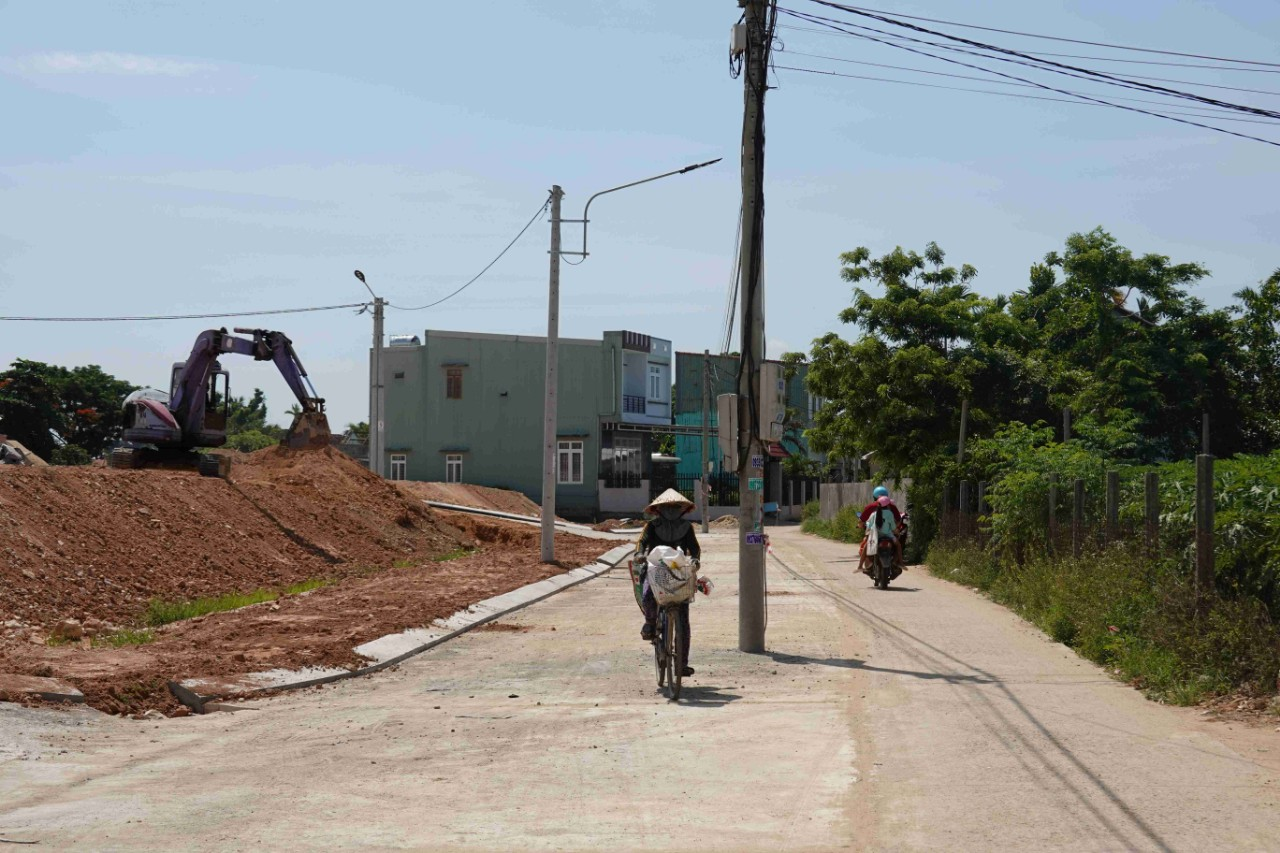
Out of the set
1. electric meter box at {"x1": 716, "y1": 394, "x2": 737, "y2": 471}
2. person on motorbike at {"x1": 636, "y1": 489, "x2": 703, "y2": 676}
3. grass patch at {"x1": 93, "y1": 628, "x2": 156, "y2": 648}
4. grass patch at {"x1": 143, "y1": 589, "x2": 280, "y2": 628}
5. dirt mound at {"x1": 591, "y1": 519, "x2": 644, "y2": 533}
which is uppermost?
electric meter box at {"x1": 716, "y1": 394, "x2": 737, "y2": 471}

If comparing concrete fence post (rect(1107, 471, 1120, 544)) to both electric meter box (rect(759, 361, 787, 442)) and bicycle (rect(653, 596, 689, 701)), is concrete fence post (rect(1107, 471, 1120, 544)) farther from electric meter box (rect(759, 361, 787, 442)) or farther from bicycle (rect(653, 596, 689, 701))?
bicycle (rect(653, 596, 689, 701))

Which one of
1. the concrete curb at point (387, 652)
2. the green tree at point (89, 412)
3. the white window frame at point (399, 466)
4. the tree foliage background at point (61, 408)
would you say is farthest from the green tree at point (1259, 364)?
the green tree at point (89, 412)

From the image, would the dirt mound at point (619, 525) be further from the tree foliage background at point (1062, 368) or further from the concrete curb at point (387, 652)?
the concrete curb at point (387, 652)

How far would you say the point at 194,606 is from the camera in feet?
62.7

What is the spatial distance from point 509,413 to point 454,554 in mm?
31163

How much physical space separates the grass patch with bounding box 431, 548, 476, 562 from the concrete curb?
27.4 feet

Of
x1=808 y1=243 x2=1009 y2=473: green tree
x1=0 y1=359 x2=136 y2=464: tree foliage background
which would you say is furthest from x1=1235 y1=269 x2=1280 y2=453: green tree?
x1=0 y1=359 x2=136 y2=464: tree foliage background

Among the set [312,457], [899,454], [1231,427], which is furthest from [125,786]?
[1231,427]

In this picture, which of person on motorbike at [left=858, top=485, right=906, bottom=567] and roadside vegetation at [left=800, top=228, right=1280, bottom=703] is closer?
roadside vegetation at [left=800, top=228, right=1280, bottom=703]

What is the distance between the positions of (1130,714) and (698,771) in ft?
12.5

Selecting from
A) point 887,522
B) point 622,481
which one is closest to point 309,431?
point 887,522

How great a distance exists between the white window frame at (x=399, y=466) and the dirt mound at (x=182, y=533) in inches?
1141

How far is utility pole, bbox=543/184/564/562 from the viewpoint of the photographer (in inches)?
1185

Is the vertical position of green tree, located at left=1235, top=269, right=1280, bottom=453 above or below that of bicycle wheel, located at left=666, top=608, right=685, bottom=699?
above
